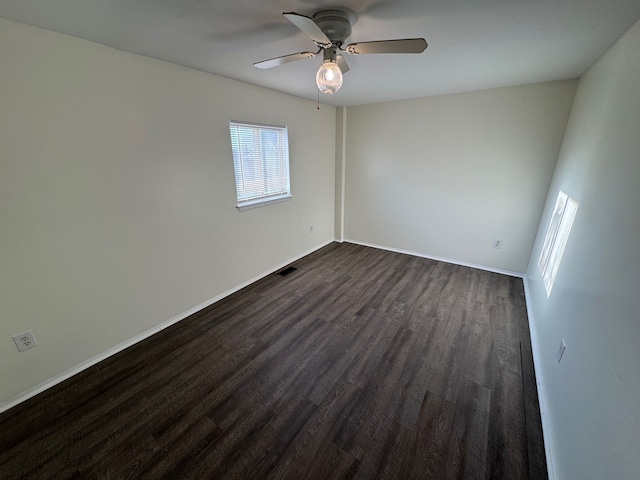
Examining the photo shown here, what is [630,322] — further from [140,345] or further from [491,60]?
[140,345]

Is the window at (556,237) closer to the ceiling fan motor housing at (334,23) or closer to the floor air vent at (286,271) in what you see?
the ceiling fan motor housing at (334,23)

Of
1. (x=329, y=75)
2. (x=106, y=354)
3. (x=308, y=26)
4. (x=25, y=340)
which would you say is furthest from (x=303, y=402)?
(x=308, y=26)

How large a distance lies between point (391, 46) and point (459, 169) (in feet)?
8.54

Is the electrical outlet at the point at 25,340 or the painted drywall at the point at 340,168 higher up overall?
the painted drywall at the point at 340,168

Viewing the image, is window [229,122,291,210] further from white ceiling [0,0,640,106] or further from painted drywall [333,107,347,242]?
painted drywall [333,107,347,242]

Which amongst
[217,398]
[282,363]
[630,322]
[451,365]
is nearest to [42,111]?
[217,398]

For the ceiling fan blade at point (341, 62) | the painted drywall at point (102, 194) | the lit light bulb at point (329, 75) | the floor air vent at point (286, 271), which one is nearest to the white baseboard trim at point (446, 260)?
the floor air vent at point (286, 271)

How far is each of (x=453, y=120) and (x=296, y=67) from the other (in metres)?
2.24

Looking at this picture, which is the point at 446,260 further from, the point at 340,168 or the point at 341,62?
the point at 341,62

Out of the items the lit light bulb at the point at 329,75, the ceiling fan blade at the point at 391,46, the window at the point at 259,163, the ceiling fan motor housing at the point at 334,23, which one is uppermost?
the ceiling fan motor housing at the point at 334,23

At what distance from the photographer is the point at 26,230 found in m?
1.58

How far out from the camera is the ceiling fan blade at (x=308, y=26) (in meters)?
1.06

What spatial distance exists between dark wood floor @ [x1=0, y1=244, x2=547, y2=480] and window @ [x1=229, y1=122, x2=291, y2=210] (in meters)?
1.32

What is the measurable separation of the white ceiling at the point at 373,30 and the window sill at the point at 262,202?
4.17 feet
